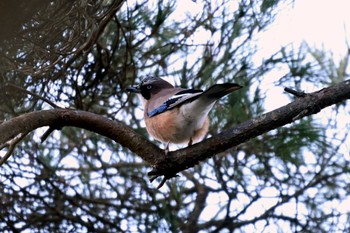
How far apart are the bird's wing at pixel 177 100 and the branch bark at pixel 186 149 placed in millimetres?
658

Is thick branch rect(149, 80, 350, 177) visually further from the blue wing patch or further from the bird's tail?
the blue wing patch

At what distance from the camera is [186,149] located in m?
3.61

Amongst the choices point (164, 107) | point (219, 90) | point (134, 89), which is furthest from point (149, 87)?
point (219, 90)

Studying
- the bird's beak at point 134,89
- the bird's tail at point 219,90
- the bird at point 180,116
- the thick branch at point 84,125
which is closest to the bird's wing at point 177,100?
the bird at point 180,116

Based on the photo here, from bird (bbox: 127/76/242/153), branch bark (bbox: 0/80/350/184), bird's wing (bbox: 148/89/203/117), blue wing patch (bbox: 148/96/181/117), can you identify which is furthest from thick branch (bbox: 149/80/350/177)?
blue wing patch (bbox: 148/96/181/117)

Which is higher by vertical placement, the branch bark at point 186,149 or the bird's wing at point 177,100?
the bird's wing at point 177,100

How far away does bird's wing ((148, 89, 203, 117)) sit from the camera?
427cm

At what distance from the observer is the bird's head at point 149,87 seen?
511 cm

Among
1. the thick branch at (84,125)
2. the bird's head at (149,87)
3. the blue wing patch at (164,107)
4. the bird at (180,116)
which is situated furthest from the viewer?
the bird's head at (149,87)

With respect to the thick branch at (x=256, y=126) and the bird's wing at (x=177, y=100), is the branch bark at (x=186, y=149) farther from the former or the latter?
the bird's wing at (x=177, y=100)

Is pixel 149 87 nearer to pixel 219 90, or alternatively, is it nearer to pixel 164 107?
pixel 164 107

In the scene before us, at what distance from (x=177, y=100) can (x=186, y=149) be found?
0.91m

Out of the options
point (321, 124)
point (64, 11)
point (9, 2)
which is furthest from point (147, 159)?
point (321, 124)

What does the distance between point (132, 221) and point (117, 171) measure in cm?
52
